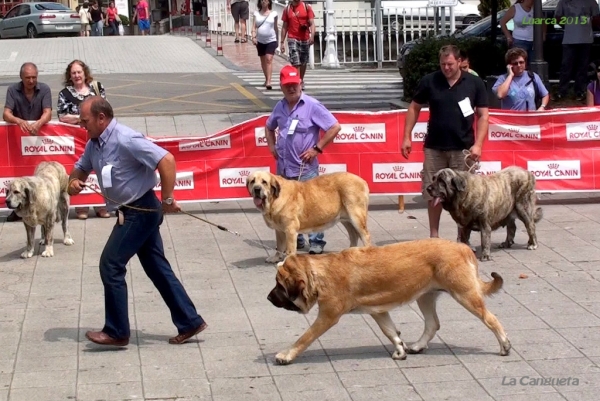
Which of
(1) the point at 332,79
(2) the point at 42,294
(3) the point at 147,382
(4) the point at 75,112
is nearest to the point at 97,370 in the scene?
(3) the point at 147,382

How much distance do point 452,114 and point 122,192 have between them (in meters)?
3.87

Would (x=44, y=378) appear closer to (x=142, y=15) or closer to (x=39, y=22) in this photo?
(x=39, y=22)

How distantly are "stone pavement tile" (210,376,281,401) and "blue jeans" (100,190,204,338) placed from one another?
89 centimetres

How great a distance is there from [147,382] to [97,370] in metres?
0.47

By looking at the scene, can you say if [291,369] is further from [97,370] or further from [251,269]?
[251,269]

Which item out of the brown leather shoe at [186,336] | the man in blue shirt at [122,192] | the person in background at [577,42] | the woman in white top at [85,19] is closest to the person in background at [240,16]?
the woman in white top at [85,19]

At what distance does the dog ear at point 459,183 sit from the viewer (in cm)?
980

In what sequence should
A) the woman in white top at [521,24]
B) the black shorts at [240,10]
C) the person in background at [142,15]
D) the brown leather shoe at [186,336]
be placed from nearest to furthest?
1. the brown leather shoe at [186,336]
2. the woman in white top at [521,24]
3. the black shorts at [240,10]
4. the person in background at [142,15]

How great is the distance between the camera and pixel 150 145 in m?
7.27

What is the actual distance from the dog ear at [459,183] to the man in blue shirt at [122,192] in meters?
3.33

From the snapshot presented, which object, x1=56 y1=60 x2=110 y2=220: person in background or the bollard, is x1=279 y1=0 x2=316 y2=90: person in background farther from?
the bollard

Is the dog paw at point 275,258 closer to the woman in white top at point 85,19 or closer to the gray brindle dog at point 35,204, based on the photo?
the gray brindle dog at point 35,204

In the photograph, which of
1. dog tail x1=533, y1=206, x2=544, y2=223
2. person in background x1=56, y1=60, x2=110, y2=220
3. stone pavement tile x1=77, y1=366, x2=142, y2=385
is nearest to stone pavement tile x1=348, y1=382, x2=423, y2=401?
stone pavement tile x1=77, y1=366, x2=142, y2=385

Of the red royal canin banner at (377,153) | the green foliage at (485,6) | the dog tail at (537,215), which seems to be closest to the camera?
the dog tail at (537,215)
